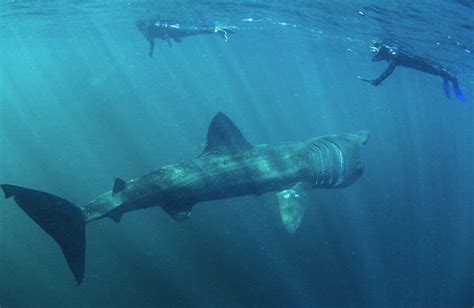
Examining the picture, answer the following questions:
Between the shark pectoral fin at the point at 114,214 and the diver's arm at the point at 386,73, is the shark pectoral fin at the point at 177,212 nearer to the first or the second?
the shark pectoral fin at the point at 114,214

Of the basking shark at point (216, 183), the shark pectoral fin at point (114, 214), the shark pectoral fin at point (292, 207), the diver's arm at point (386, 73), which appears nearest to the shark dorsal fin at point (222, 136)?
the basking shark at point (216, 183)

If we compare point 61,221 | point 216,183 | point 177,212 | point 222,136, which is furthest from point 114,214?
point 222,136

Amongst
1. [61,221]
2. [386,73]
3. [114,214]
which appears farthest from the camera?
[386,73]

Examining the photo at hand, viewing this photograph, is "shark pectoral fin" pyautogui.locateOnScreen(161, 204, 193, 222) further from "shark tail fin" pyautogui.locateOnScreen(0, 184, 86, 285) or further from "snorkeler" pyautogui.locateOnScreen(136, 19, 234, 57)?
"snorkeler" pyautogui.locateOnScreen(136, 19, 234, 57)

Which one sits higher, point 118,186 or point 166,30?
point 166,30

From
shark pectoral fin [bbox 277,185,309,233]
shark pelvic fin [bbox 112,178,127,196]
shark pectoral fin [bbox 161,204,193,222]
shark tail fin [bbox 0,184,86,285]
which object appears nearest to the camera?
shark tail fin [bbox 0,184,86,285]

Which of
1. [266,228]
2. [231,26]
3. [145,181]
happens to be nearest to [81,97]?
[231,26]

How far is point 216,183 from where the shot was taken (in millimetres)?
9719

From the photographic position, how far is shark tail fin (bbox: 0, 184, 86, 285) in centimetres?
782

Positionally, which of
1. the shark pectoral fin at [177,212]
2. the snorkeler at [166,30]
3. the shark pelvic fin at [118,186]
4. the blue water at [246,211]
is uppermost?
the snorkeler at [166,30]

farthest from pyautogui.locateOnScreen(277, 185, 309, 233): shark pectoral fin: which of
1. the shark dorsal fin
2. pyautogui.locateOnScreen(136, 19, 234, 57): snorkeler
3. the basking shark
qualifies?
pyautogui.locateOnScreen(136, 19, 234, 57): snorkeler

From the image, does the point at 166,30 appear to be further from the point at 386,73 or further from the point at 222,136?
the point at 222,136

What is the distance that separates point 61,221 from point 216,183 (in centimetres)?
357

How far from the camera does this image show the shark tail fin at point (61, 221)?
7.82 m
